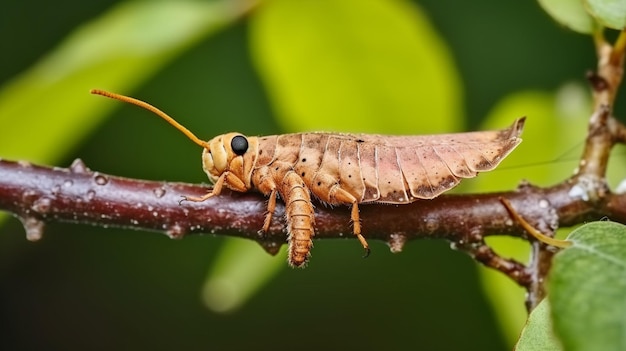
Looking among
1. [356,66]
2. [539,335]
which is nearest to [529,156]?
[356,66]

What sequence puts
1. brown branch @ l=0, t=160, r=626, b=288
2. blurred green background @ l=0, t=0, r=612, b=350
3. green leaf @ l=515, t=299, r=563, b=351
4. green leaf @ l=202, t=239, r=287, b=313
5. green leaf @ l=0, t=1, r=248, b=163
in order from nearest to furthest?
green leaf @ l=515, t=299, r=563, b=351
brown branch @ l=0, t=160, r=626, b=288
green leaf @ l=0, t=1, r=248, b=163
green leaf @ l=202, t=239, r=287, b=313
blurred green background @ l=0, t=0, r=612, b=350

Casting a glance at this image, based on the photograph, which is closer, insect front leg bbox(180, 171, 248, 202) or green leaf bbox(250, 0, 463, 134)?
insect front leg bbox(180, 171, 248, 202)

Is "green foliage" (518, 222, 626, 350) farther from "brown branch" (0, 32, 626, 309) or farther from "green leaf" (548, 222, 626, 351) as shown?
"brown branch" (0, 32, 626, 309)

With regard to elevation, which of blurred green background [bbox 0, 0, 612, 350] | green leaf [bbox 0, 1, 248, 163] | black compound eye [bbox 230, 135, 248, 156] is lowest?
black compound eye [bbox 230, 135, 248, 156]

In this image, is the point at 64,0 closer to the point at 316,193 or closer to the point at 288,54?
the point at 288,54

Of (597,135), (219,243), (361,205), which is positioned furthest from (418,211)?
(219,243)

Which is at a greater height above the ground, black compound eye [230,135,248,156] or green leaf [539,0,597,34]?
green leaf [539,0,597,34]

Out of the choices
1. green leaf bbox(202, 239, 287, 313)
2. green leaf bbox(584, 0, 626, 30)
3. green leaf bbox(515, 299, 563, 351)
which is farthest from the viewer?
green leaf bbox(202, 239, 287, 313)

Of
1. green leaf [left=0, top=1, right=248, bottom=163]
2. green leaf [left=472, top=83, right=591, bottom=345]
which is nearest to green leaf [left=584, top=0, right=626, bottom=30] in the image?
green leaf [left=472, top=83, right=591, bottom=345]

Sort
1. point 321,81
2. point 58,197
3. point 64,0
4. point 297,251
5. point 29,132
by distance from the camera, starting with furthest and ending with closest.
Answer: point 64,0 → point 321,81 → point 29,132 → point 58,197 → point 297,251
